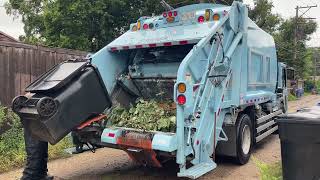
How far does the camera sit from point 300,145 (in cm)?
427

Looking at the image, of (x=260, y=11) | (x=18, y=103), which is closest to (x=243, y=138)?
(x=18, y=103)

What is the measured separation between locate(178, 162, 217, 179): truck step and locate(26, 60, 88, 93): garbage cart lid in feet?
6.39

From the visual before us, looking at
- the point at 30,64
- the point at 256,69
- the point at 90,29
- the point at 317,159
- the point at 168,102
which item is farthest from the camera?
the point at 90,29

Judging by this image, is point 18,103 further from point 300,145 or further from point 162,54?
point 300,145

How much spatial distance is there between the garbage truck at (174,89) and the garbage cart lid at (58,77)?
0.01 meters

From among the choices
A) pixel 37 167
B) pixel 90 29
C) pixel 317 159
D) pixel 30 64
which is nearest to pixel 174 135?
pixel 317 159

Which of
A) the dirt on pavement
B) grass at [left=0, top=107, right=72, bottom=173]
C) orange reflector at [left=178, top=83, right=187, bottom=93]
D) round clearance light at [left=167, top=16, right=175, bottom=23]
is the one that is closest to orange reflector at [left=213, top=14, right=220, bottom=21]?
round clearance light at [left=167, top=16, right=175, bottom=23]

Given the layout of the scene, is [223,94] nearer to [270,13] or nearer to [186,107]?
[186,107]

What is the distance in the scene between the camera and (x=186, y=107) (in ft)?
15.7

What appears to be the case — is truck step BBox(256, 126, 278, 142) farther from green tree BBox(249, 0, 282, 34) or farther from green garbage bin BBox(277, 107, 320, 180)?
green tree BBox(249, 0, 282, 34)

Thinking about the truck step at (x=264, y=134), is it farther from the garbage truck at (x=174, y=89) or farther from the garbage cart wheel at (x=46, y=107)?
the garbage cart wheel at (x=46, y=107)

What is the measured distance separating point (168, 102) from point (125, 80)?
2.99 ft

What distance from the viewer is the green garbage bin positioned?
4184mm

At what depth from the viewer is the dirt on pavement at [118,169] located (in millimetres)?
5965
